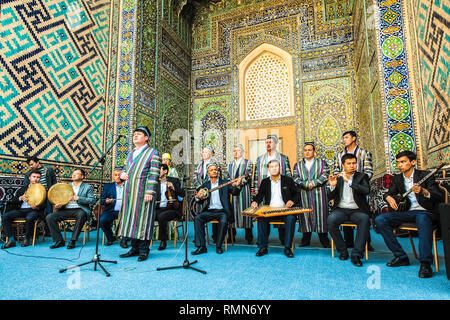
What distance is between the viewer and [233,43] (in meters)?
8.44

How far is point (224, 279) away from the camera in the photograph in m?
2.19

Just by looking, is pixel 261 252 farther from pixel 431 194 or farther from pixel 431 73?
pixel 431 73

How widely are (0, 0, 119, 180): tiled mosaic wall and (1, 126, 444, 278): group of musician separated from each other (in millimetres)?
498

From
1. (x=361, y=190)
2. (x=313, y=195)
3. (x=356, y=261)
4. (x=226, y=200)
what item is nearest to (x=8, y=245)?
(x=226, y=200)

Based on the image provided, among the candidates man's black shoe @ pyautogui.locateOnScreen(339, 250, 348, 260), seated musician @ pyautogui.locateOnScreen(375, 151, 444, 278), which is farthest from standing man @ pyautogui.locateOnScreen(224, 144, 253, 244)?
seated musician @ pyautogui.locateOnScreen(375, 151, 444, 278)

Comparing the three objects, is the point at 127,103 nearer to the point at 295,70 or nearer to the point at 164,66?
the point at 164,66

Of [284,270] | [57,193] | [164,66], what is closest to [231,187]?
[284,270]

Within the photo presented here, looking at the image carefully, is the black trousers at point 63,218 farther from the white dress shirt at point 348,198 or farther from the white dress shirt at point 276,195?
the white dress shirt at point 348,198

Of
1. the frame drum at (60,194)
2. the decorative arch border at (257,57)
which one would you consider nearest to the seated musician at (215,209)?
the frame drum at (60,194)

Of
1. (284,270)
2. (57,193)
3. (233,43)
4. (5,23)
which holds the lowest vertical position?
(284,270)

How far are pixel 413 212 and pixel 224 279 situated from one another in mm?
1937

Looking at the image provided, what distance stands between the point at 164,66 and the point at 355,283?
22.1 feet

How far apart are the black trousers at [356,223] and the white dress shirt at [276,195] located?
67cm

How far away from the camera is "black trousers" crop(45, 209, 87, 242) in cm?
373
